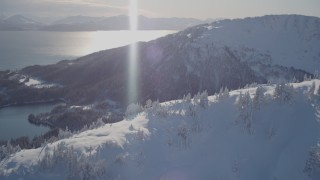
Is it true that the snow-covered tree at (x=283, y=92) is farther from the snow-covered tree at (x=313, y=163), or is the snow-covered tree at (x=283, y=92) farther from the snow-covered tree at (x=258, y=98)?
the snow-covered tree at (x=313, y=163)

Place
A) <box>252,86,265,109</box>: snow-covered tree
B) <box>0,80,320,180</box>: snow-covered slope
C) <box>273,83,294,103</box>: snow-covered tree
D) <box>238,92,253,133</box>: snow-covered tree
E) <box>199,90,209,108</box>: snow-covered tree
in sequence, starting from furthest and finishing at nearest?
<box>199,90,209,108</box>: snow-covered tree
<box>273,83,294,103</box>: snow-covered tree
<box>252,86,265,109</box>: snow-covered tree
<box>238,92,253,133</box>: snow-covered tree
<box>0,80,320,180</box>: snow-covered slope

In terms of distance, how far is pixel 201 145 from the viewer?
10300 centimetres

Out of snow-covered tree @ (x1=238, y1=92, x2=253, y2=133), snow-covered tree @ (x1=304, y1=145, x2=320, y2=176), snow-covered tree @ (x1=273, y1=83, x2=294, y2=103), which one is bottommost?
snow-covered tree @ (x1=304, y1=145, x2=320, y2=176)

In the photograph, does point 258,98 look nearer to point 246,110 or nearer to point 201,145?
point 246,110

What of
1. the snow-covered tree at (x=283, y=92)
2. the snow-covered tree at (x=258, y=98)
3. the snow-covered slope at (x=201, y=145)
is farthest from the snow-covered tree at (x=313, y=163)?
the snow-covered tree at (x=258, y=98)

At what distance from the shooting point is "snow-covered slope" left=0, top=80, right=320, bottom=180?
90625 mm

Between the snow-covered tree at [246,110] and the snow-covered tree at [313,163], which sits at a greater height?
the snow-covered tree at [246,110]

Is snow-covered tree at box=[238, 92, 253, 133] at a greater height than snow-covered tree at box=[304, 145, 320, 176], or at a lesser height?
greater

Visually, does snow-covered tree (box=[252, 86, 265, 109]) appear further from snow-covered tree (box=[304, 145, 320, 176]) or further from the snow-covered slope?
snow-covered tree (box=[304, 145, 320, 176])

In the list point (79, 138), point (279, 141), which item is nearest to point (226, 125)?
point (279, 141)

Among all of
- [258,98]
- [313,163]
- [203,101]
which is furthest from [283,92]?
[313,163]

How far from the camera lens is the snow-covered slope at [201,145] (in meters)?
90.6

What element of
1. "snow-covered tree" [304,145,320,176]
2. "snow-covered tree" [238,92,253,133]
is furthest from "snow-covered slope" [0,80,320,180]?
"snow-covered tree" [304,145,320,176]

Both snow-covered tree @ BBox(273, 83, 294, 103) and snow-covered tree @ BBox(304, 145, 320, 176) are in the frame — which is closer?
snow-covered tree @ BBox(304, 145, 320, 176)
